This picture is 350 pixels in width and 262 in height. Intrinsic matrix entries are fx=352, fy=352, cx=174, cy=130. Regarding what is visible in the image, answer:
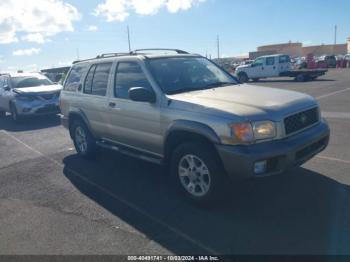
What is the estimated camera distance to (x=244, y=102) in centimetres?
424

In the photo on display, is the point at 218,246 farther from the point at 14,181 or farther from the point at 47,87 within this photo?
the point at 47,87

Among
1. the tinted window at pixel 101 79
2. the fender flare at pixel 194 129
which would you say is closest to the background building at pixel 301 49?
the tinted window at pixel 101 79

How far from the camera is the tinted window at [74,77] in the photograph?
23.0 ft

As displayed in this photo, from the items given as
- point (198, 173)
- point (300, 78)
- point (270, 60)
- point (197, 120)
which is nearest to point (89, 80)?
point (197, 120)

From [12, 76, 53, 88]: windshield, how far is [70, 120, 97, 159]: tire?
284 inches

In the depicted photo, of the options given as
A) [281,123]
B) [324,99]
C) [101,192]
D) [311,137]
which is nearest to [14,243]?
[101,192]

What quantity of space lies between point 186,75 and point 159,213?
212cm

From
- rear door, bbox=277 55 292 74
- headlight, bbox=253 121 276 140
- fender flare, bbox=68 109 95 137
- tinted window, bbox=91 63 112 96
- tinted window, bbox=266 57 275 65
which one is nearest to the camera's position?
headlight, bbox=253 121 276 140

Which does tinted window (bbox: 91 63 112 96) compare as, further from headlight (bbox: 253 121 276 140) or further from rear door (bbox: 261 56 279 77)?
rear door (bbox: 261 56 279 77)

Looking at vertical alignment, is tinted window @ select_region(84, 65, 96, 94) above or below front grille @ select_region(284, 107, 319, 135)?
above

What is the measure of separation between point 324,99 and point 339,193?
996 cm

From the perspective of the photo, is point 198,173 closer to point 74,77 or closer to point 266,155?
point 266,155

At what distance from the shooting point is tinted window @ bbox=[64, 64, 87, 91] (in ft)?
23.0

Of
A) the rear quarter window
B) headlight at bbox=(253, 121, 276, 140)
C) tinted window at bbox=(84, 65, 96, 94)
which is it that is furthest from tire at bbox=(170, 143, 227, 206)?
the rear quarter window
